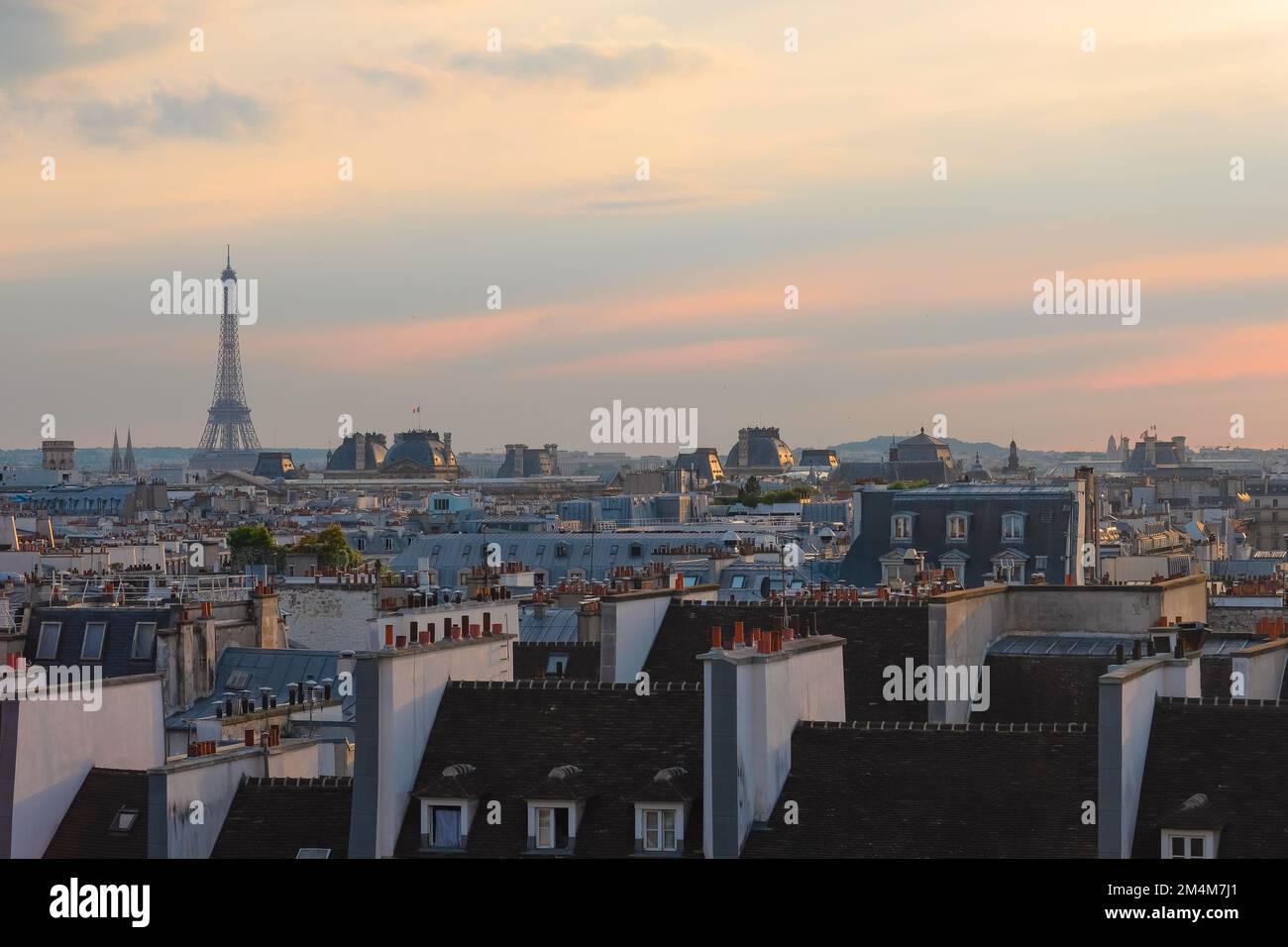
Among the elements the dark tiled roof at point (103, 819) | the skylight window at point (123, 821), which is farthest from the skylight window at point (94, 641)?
the skylight window at point (123, 821)

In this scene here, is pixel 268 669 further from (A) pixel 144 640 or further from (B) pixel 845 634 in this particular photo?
(B) pixel 845 634

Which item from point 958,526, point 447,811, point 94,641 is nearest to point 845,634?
point 447,811

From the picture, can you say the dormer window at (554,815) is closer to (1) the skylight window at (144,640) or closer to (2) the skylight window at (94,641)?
(1) the skylight window at (144,640)

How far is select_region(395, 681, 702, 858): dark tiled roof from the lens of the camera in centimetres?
1597

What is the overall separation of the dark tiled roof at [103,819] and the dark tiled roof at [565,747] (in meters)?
2.53

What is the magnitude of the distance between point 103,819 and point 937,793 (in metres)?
7.24

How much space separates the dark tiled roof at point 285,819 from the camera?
16734 millimetres

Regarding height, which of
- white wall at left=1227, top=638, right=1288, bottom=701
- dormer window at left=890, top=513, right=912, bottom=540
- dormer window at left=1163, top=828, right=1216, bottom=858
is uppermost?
dormer window at left=890, top=513, right=912, bottom=540

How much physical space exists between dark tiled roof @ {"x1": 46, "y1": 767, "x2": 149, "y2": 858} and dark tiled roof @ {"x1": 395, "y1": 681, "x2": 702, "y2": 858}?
2.53 m

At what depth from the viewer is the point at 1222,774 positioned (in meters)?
15.0

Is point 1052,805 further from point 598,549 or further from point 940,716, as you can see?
Answer: point 598,549

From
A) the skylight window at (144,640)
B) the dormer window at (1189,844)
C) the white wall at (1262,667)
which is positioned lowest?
the dormer window at (1189,844)

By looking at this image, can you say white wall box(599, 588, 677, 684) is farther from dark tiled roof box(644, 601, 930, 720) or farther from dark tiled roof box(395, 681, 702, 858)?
dark tiled roof box(395, 681, 702, 858)

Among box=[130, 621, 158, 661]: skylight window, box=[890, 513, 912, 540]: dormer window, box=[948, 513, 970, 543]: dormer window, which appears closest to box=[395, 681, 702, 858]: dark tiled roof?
box=[130, 621, 158, 661]: skylight window
